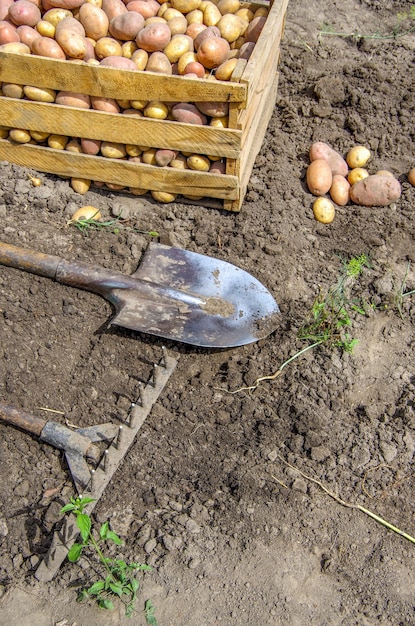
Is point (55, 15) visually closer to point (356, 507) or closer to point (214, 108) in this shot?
point (214, 108)

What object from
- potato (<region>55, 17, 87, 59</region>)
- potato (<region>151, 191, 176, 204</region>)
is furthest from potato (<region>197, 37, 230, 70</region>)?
potato (<region>151, 191, 176, 204</region>)

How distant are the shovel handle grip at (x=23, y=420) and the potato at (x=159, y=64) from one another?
1985 millimetres

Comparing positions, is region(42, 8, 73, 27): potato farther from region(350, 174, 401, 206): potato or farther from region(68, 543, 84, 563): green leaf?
region(68, 543, 84, 563): green leaf

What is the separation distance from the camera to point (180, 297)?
10.3 feet

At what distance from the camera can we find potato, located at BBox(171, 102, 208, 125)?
3254 mm

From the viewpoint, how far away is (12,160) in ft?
12.2

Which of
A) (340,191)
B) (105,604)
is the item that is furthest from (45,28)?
(105,604)

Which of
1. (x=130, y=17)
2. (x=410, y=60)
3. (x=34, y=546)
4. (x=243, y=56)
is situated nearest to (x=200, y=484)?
(x=34, y=546)

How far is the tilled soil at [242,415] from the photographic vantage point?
2357 mm

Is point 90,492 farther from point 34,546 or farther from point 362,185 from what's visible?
point 362,185

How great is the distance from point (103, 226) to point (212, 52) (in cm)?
117

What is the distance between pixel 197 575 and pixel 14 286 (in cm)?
179

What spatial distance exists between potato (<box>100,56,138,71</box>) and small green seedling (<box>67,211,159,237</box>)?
86cm

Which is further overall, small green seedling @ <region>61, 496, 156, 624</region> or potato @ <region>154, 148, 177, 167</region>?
potato @ <region>154, 148, 177, 167</region>
